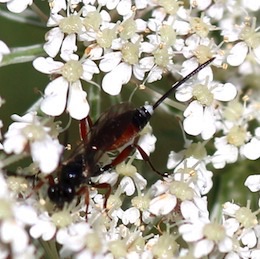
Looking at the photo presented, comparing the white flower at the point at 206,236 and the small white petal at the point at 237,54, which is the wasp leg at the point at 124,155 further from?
the small white petal at the point at 237,54

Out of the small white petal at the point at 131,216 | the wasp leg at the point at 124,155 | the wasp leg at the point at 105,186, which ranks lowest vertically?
the small white petal at the point at 131,216

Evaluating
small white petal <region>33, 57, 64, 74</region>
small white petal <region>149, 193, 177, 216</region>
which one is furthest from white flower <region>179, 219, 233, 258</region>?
small white petal <region>33, 57, 64, 74</region>

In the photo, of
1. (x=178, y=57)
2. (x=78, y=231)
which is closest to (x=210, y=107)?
(x=178, y=57)

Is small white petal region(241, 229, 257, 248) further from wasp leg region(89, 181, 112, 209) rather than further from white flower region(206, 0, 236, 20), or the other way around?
white flower region(206, 0, 236, 20)

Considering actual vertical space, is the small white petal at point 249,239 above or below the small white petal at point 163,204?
below

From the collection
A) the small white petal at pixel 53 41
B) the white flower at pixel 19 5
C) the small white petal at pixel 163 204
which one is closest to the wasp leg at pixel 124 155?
the small white petal at pixel 163 204

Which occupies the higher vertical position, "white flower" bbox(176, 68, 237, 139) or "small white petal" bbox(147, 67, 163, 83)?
"small white petal" bbox(147, 67, 163, 83)

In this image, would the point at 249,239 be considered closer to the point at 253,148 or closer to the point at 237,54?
the point at 253,148
